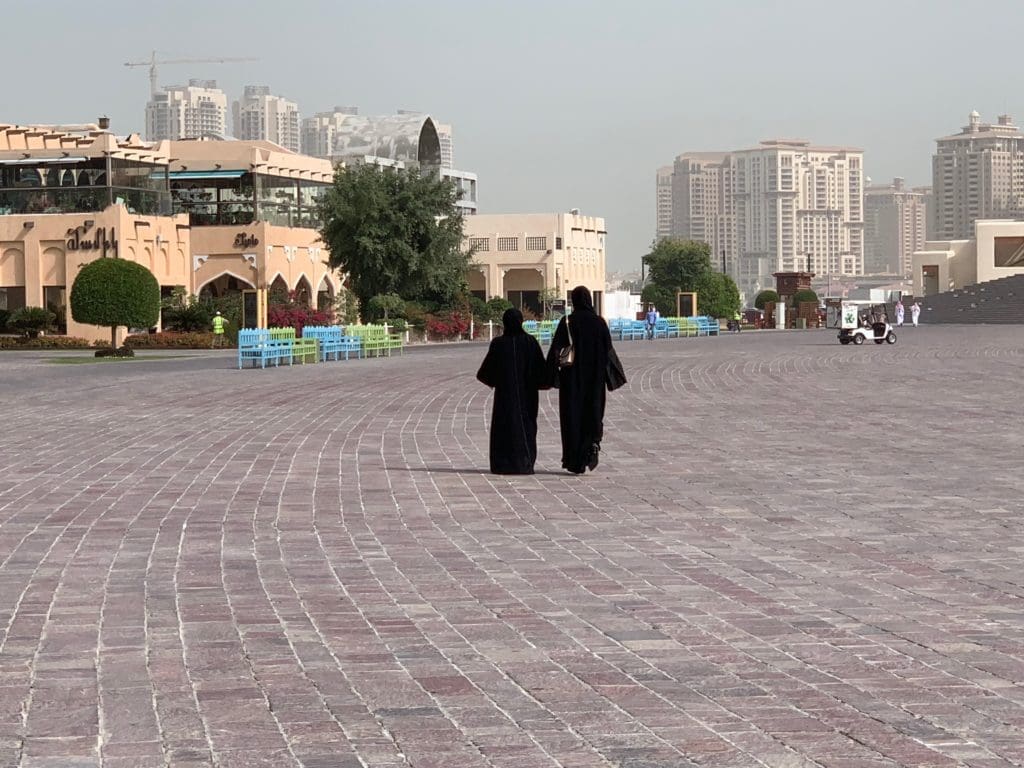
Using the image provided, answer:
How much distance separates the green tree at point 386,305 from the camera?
56375mm

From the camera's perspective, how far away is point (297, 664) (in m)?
6.08

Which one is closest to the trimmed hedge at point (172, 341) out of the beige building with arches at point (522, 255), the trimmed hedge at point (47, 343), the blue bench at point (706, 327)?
the trimmed hedge at point (47, 343)

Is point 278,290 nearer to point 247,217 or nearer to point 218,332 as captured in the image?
point 247,217

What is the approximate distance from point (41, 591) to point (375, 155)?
302ft

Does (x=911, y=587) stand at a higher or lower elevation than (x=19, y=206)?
lower

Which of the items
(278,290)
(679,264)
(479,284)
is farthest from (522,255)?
(278,290)

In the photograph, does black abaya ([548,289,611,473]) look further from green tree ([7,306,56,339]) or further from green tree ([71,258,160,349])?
green tree ([7,306,56,339])

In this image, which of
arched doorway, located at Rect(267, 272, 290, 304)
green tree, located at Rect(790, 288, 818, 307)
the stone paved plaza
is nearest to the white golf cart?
arched doorway, located at Rect(267, 272, 290, 304)

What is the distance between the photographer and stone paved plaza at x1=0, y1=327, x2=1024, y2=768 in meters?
5.09

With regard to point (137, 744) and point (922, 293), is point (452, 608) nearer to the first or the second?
point (137, 744)

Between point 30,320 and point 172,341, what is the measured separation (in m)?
6.60

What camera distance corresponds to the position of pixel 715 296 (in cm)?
10888

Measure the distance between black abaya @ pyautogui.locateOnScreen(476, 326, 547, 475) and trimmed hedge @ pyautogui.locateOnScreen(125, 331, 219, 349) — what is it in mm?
39915

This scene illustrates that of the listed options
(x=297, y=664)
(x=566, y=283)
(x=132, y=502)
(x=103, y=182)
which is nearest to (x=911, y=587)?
(x=297, y=664)
